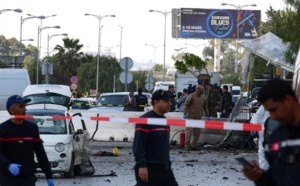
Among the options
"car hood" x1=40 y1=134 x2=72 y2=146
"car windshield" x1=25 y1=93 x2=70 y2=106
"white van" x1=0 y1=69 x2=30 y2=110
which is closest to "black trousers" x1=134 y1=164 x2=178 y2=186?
"car hood" x1=40 y1=134 x2=72 y2=146

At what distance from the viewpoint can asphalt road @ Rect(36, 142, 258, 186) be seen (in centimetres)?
1719

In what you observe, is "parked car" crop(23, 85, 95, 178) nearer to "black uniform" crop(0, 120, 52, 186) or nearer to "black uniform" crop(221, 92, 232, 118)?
"black uniform" crop(0, 120, 52, 186)

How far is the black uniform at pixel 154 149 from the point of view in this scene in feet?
30.9

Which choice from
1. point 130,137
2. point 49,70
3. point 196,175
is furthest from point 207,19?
point 196,175

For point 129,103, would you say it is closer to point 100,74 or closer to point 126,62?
point 126,62

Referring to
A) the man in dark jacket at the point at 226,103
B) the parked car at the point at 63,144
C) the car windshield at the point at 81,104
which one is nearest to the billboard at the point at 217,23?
the car windshield at the point at 81,104

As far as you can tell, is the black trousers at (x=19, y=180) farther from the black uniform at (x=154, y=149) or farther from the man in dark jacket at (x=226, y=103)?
the man in dark jacket at (x=226, y=103)

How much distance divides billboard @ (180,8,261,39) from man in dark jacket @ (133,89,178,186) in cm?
11820

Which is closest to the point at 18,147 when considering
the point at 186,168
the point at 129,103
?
the point at 186,168

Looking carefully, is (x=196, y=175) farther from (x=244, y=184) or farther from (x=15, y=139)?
(x=15, y=139)

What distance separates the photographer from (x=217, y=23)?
5128 inches

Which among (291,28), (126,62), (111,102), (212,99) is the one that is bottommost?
(111,102)

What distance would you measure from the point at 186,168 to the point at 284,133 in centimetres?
1459

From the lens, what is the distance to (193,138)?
25.5 m
